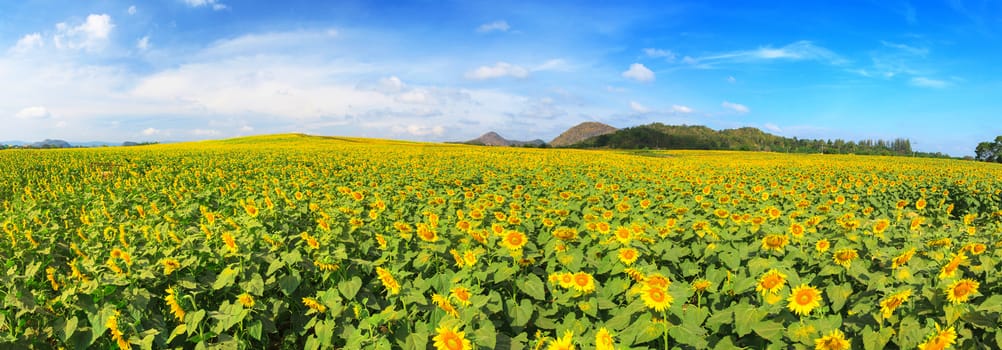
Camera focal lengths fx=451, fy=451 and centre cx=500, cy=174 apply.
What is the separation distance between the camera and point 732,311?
2.79 meters

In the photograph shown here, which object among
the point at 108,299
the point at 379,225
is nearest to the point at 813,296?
the point at 379,225

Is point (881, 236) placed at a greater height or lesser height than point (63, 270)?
greater

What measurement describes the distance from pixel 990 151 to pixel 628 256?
109585mm

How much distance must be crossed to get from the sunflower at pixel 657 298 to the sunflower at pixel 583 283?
0.45 metres

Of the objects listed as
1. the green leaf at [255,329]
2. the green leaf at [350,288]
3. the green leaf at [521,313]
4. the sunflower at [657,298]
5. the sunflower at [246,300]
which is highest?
the sunflower at [657,298]

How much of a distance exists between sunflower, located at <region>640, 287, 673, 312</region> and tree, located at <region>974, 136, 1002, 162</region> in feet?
342

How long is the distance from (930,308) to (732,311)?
1.04 m

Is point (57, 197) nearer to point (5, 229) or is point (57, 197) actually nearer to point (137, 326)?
point (5, 229)

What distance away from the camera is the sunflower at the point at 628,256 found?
343 cm

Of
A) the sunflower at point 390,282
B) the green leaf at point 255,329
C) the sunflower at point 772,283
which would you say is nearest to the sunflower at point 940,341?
the sunflower at point 772,283

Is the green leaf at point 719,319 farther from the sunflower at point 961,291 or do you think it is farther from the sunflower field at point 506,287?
the sunflower at point 961,291

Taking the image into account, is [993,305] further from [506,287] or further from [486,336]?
[506,287]

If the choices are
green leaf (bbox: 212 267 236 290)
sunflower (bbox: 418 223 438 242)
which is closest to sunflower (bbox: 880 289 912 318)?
sunflower (bbox: 418 223 438 242)

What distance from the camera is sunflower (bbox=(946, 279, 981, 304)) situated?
236 cm
